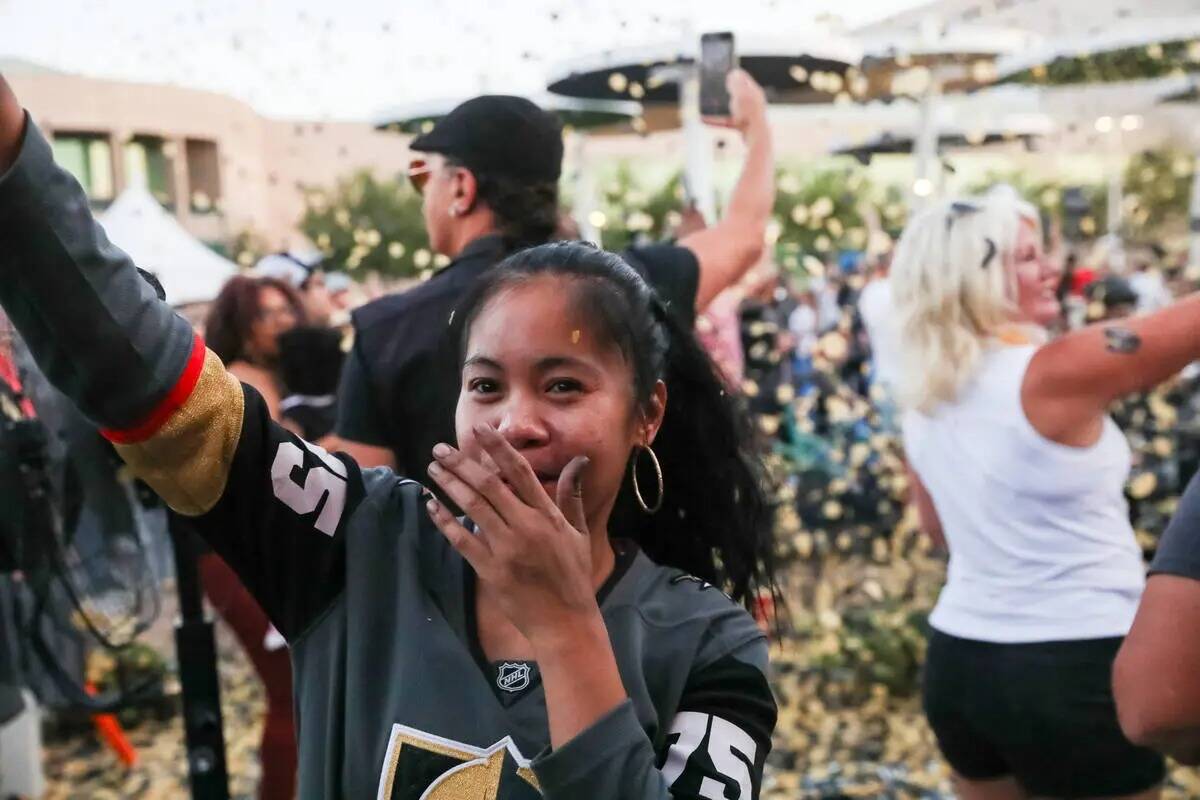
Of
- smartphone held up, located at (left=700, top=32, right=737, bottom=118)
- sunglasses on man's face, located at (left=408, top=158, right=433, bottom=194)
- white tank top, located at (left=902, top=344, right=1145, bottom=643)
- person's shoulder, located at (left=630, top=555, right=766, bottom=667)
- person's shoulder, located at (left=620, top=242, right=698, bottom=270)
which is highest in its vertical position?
smartphone held up, located at (left=700, top=32, right=737, bottom=118)

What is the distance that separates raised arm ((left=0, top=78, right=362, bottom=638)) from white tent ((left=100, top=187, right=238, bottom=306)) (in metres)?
5.09

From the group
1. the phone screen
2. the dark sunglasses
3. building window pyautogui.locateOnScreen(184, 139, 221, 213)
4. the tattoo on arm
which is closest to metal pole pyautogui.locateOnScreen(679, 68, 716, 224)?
the phone screen

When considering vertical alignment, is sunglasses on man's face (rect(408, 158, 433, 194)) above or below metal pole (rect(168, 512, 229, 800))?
above

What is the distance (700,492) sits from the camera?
1.52m

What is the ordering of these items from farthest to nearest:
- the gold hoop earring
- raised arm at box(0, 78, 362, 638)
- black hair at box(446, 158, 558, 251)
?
1. black hair at box(446, 158, 558, 251)
2. the gold hoop earring
3. raised arm at box(0, 78, 362, 638)

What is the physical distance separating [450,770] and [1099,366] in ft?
4.87

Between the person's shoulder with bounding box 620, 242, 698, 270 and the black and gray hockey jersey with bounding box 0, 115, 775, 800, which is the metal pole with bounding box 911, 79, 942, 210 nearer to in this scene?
the person's shoulder with bounding box 620, 242, 698, 270

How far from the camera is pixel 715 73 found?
111 inches

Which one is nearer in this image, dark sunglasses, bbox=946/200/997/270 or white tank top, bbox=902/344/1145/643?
white tank top, bbox=902/344/1145/643

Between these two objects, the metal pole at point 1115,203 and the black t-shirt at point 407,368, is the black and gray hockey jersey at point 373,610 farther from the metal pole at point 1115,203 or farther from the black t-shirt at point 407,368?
the metal pole at point 1115,203

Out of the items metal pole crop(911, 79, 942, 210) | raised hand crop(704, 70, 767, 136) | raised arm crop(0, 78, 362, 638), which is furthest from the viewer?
metal pole crop(911, 79, 942, 210)

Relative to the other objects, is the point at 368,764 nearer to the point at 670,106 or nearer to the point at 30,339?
the point at 30,339

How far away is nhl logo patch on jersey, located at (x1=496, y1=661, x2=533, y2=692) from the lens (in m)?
1.18

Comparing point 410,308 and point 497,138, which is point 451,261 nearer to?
point 410,308
